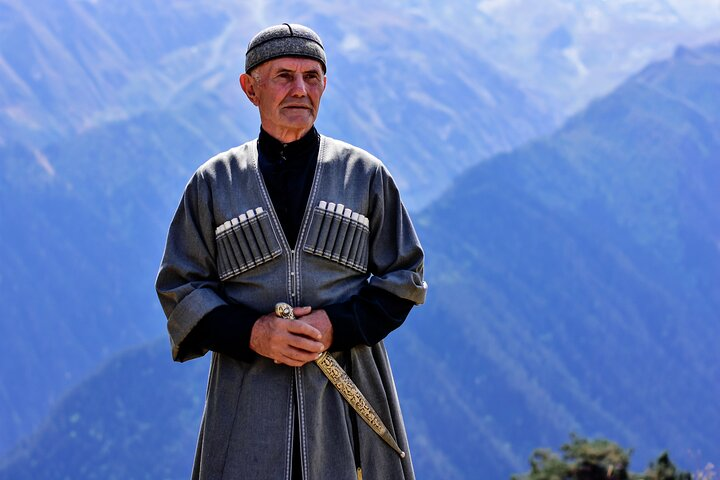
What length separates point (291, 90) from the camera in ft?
7.59

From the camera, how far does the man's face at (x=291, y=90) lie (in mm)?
2318

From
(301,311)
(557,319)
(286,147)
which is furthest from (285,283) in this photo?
(557,319)

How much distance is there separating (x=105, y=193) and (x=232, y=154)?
5332 cm

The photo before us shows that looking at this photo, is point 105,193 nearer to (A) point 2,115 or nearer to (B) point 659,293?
(A) point 2,115

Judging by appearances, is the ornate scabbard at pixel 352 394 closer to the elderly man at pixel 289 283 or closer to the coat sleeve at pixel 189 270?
the elderly man at pixel 289 283

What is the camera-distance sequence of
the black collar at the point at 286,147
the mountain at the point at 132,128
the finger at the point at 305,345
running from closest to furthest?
the finger at the point at 305,345 → the black collar at the point at 286,147 → the mountain at the point at 132,128

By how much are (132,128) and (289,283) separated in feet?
180

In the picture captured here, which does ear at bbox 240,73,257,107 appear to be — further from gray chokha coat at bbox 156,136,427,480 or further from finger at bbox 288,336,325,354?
finger at bbox 288,336,325,354

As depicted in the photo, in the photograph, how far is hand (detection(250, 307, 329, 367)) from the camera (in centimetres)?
217

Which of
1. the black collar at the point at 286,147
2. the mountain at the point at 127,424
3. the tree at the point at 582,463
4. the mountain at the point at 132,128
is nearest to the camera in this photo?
the black collar at the point at 286,147

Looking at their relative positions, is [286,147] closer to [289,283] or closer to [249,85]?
[249,85]

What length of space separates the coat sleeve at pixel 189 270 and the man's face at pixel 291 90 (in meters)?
0.25

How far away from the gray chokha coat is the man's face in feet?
0.40

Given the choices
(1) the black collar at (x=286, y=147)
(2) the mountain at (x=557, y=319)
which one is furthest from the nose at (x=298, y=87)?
(2) the mountain at (x=557, y=319)
